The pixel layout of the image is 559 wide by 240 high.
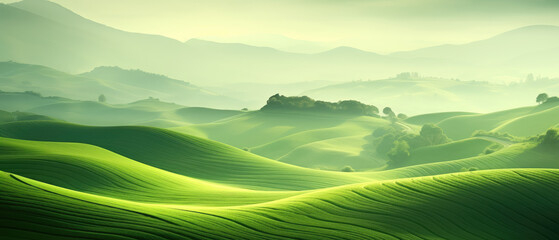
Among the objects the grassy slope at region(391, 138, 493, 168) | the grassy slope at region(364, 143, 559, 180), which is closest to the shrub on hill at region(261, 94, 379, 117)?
the grassy slope at region(391, 138, 493, 168)

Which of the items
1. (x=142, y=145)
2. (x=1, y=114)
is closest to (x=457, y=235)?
(x=142, y=145)

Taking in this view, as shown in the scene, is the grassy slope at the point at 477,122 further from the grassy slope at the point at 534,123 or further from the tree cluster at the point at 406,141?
the tree cluster at the point at 406,141

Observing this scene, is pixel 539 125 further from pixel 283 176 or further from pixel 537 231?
pixel 537 231

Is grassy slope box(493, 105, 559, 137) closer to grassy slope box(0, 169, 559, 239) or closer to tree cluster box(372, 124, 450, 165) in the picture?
tree cluster box(372, 124, 450, 165)

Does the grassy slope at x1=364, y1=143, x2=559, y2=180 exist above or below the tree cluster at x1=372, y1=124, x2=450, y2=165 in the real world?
below

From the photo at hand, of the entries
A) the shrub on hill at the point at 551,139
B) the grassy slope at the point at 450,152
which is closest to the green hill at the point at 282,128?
the grassy slope at the point at 450,152

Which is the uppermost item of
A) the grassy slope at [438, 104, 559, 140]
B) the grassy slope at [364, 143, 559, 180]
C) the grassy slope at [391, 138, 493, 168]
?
the grassy slope at [438, 104, 559, 140]
